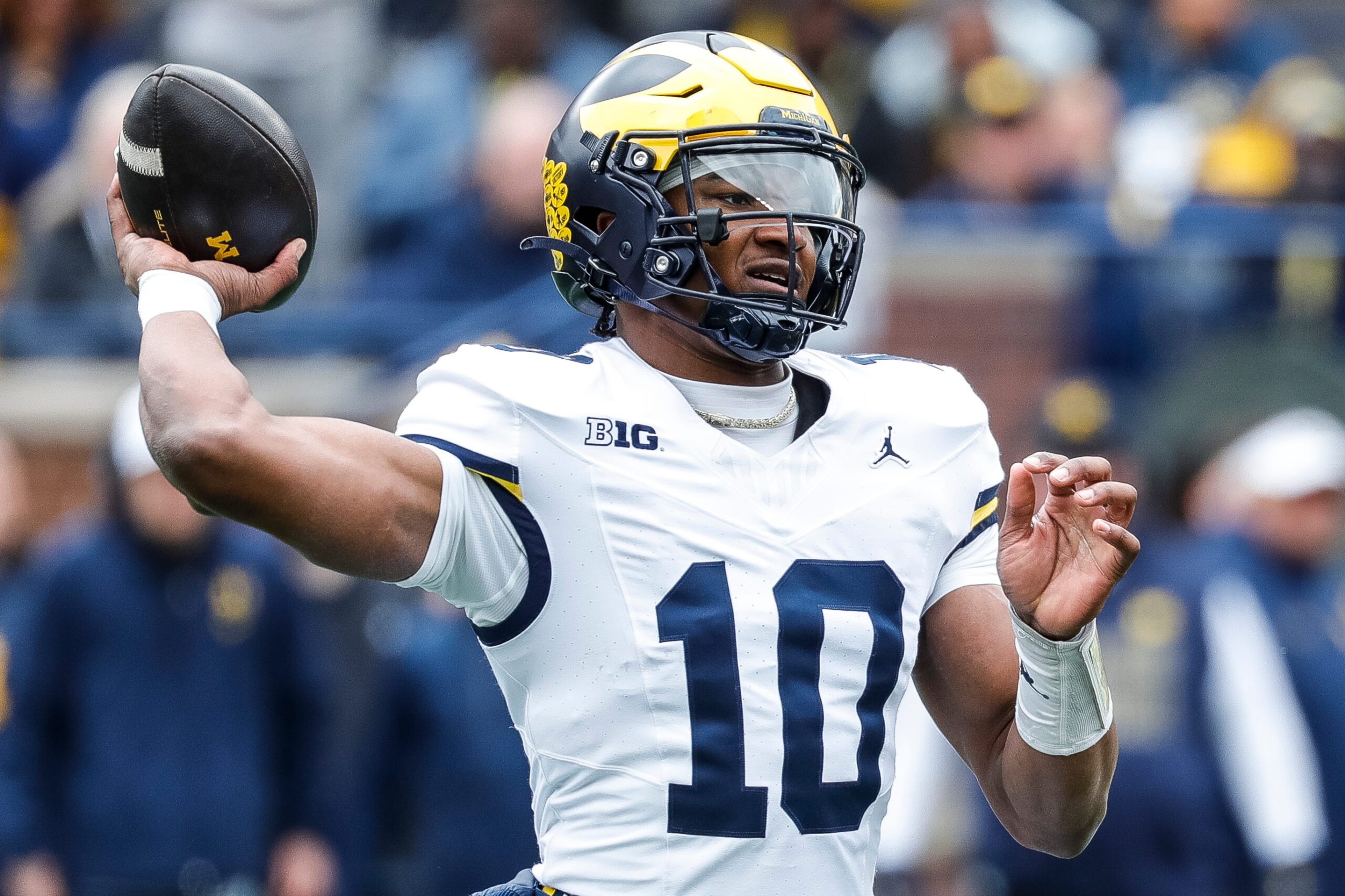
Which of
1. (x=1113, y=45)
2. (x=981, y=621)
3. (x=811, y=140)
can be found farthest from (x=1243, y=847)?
(x=1113, y=45)

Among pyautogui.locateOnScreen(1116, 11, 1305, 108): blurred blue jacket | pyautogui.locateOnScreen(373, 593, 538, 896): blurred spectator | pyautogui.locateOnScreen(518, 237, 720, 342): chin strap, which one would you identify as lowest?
pyautogui.locateOnScreen(373, 593, 538, 896): blurred spectator

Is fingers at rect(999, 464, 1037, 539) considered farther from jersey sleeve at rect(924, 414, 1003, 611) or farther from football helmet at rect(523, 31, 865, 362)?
football helmet at rect(523, 31, 865, 362)

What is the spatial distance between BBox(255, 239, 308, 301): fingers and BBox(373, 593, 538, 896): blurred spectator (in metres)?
2.78

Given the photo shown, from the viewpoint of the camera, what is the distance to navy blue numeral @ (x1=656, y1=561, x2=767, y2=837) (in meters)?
2.59

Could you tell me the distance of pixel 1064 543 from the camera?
2674 mm

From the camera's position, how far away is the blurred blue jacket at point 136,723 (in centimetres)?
510

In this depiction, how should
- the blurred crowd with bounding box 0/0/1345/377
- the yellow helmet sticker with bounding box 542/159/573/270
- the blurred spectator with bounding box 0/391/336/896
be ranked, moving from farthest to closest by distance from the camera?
the blurred crowd with bounding box 0/0/1345/377, the blurred spectator with bounding box 0/391/336/896, the yellow helmet sticker with bounding box 542/159/573/270

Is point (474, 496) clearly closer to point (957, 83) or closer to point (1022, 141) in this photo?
point (1022, 141)

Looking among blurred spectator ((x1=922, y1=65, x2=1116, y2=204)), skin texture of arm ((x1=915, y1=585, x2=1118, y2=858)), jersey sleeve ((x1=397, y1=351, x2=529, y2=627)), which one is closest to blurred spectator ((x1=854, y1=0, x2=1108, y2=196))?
blurred spectator ((x1=922, y1=65, x2=1116, y2=204))

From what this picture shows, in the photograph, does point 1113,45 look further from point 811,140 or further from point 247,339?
point 811,140

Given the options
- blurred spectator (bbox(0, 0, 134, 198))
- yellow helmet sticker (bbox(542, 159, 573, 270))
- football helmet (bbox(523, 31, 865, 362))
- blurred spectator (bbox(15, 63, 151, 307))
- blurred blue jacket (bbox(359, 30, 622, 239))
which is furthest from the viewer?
blurred spectator (bbox(0, 0, 134, 198))

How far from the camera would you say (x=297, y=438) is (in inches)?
97.1

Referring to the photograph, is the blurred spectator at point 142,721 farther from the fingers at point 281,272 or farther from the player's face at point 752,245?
the player's face at point 752,245

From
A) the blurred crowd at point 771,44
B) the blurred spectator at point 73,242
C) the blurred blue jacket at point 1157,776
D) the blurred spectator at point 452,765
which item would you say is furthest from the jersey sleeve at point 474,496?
the blurred spectator at point 73,242
